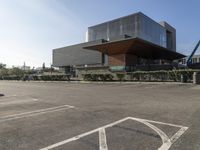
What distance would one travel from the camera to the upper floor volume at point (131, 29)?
63875 millimetres

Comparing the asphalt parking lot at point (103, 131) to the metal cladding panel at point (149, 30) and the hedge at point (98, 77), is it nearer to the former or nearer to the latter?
the hedge at point (98, 77)

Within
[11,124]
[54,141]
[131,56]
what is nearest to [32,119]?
[11,124]

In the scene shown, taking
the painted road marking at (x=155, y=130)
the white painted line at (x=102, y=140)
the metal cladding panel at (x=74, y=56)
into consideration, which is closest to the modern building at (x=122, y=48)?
the metal cladding panel at (x=74, y=56)

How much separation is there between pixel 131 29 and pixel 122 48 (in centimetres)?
2717

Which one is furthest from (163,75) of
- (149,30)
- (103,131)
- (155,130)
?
(149,30)

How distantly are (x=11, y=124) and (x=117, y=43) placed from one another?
3351 centimetres

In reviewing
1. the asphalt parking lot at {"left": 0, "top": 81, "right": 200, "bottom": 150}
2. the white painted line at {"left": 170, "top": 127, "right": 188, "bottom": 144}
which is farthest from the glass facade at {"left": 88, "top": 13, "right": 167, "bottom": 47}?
the white painted line at {"left": 170, "top": 127, "right": 188, "bottom": 144}

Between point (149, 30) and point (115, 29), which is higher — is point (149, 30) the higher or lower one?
the lower one

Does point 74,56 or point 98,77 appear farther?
point 74,56

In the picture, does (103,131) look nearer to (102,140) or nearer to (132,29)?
(102,140)

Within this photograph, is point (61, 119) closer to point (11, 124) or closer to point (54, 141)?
point (11, 124)

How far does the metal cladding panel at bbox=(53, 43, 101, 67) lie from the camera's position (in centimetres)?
6919

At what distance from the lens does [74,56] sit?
79.2 metres

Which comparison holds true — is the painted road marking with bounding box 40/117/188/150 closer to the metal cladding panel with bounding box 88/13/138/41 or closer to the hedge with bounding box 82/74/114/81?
the hedge with bounding box 82/74/114/81
